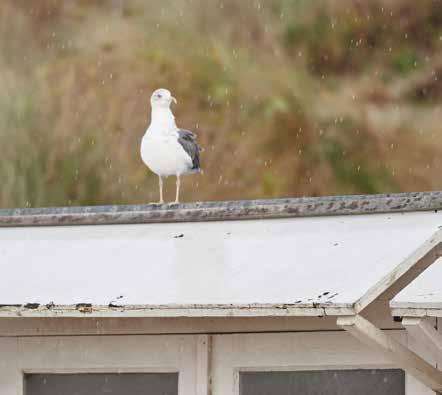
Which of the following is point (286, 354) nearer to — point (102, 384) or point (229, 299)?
point (229, 299)

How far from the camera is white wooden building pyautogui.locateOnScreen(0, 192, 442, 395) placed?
7793 mm

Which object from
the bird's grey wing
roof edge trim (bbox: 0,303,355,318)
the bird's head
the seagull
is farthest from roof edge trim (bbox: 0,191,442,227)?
roof edge trim (bbox: 0,303,355,318)

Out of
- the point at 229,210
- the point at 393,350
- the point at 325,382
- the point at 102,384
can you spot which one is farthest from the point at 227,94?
the point at 393,350

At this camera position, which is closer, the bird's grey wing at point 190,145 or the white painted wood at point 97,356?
the white painted wood at point 97,356

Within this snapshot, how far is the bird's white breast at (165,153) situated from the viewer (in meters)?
9.58

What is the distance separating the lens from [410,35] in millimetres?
25094

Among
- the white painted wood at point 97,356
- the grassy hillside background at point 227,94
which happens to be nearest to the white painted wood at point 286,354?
the white painted wood at point 97,356

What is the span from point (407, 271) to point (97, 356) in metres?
1.78

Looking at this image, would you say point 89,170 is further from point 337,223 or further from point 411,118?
point 337,223

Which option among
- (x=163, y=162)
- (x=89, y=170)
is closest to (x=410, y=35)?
(x=89, y=170)

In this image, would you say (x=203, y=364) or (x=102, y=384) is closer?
(x=203, y=364)

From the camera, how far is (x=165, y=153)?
31.4ft

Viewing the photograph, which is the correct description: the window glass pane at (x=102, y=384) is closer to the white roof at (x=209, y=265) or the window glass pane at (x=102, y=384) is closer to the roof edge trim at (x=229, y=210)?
the white roof at (x=209, y=265)

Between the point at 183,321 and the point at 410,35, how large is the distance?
1707cm
